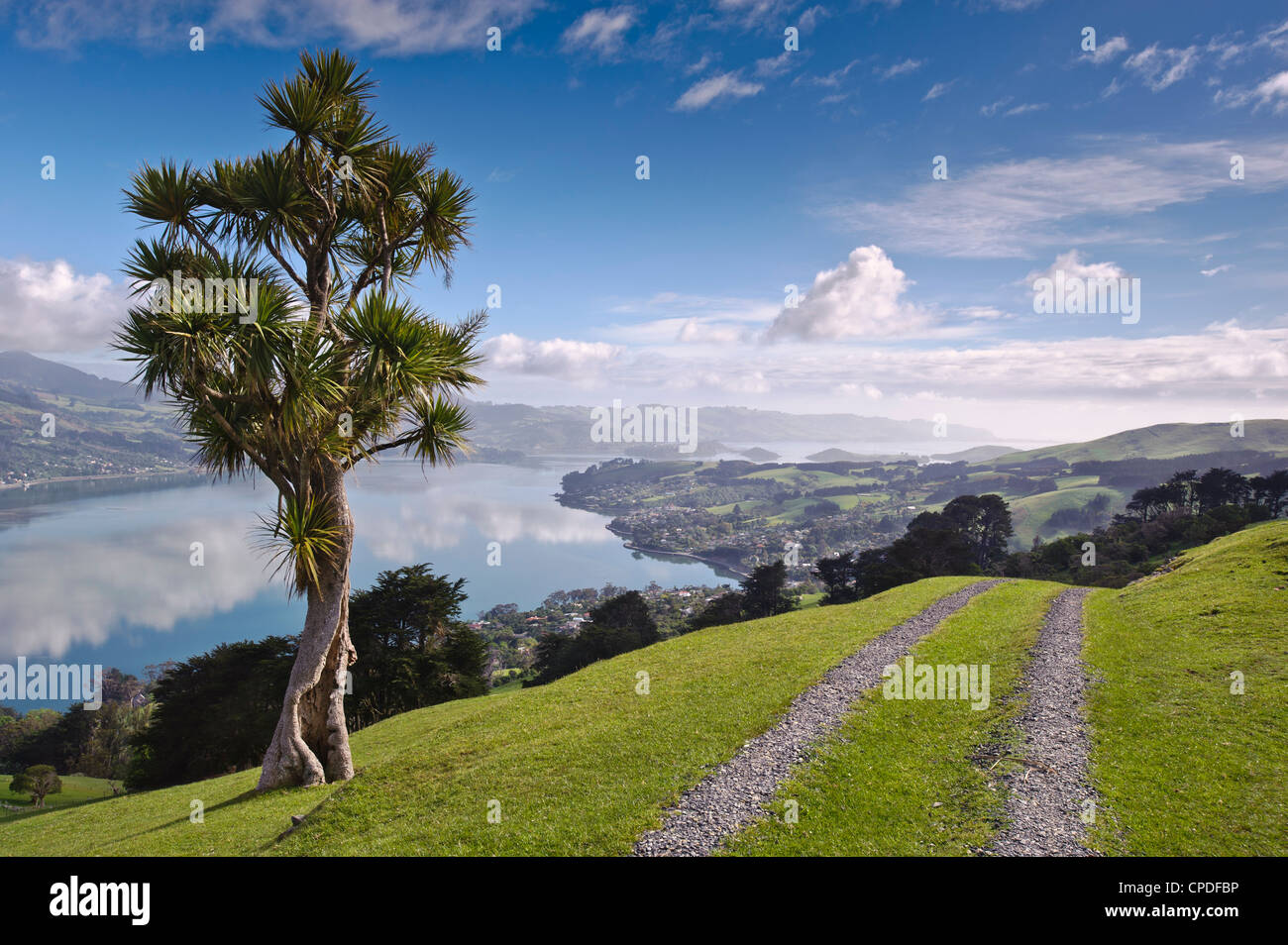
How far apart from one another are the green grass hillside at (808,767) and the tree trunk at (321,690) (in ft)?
2.54

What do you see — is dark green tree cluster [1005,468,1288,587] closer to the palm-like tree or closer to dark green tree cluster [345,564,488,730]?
dark green tree cluster [345,564,488,730]

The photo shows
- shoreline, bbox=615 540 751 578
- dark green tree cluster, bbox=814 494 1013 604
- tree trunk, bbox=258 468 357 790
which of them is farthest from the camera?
shoreline, bbox=615 540 751 578

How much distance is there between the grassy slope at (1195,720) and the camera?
306 inches

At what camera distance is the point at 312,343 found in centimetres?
1132

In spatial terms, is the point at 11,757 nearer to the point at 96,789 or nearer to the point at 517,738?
the point at 96,789

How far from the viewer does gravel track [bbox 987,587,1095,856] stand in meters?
7.61

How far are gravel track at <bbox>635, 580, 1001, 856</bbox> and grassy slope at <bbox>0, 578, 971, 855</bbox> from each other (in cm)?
32

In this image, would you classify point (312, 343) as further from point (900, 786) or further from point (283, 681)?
point (283, 681)

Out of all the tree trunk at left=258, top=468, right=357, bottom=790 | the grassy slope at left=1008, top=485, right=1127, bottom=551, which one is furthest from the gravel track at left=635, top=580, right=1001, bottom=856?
the grassy slope at left=1008, top=485, right=1127, bottom=551

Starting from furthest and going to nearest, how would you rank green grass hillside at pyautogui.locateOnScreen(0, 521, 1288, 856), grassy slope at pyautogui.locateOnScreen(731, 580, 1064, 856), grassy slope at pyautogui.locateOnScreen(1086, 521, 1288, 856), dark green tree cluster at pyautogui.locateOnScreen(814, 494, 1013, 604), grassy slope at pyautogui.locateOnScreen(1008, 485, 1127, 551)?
1. grassy slope at pyautogui.locateOnScreen(1008, 485, 1127, 551)
2. dark green tree cluster at pyautogui.locateOnScreen(814, 494, 1013, 604)
3. green grass hillside at pyautogui.locateOnScreen(0, 521, 1288, 856)
4. grassy slope at pyautogui.locateOnScreen(1086, 521, 1288, 856)
5. grassy slope at pyautogui.locateOnScreen(731, 580, 1064, 856)

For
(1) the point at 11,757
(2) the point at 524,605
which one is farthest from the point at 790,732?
(2) the point at 524,605

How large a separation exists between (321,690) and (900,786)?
12757mm

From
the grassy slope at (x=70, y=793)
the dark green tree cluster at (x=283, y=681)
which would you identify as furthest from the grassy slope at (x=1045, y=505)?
the grassy slope at (x=70, y=793)

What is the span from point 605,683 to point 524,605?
307 feet
